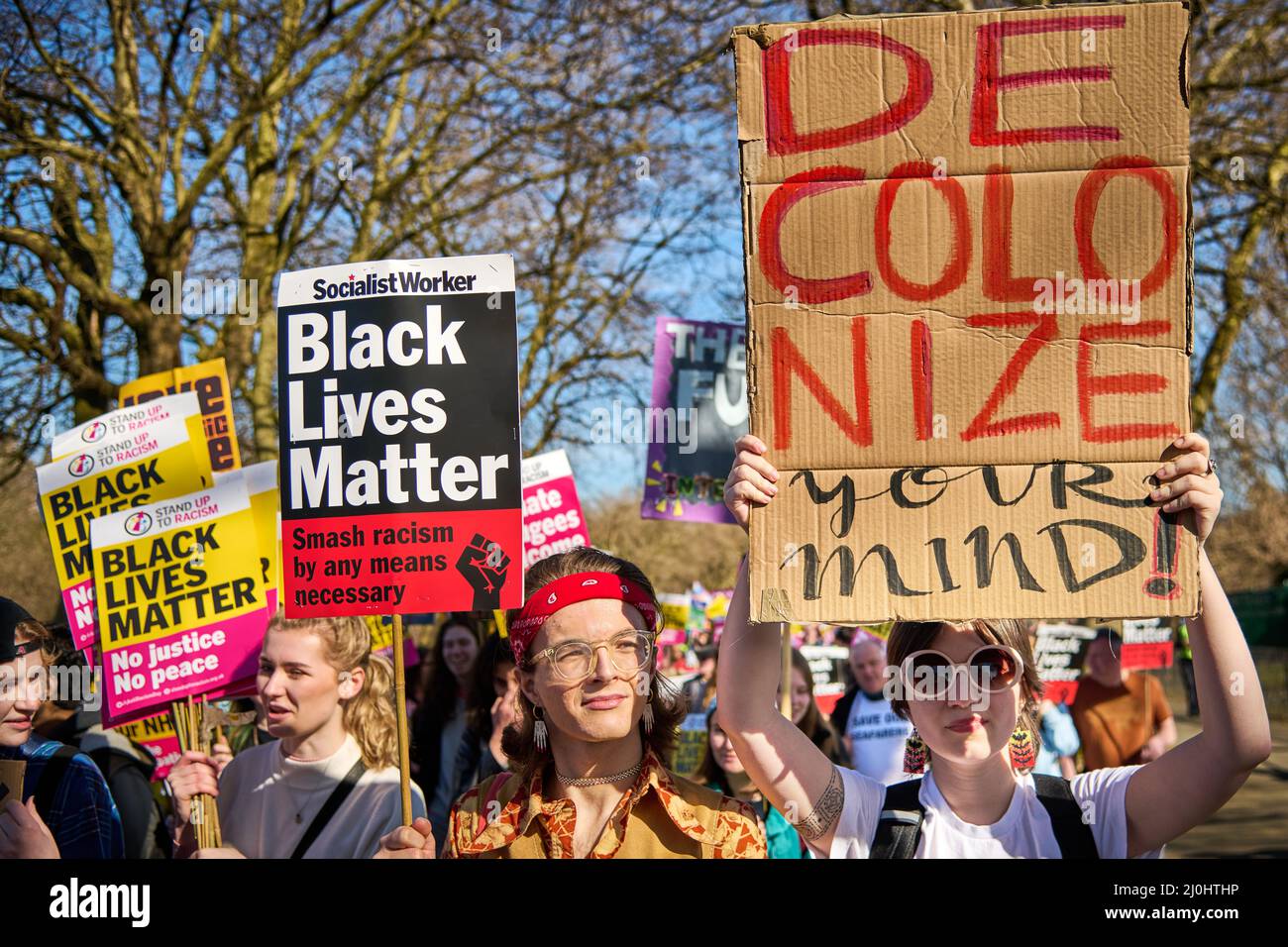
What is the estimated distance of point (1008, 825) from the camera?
2801mm

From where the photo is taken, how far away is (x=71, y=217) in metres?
10.9

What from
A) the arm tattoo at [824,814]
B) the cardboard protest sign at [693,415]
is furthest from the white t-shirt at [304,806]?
the cardboard protest sign at [693,415]

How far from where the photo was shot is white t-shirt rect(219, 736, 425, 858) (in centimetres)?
368

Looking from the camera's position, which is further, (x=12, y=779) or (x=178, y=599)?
(x=178, y=599)

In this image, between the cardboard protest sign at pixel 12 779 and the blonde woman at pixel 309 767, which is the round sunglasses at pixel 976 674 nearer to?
the blonde woman at pixel 309 767

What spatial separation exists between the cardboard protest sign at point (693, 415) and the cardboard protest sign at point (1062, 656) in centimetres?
252

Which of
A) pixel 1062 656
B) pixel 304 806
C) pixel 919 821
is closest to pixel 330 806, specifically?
pixel 304 806

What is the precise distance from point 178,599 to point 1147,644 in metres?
6.98

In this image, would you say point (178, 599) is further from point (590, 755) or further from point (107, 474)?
point (590, 755)
